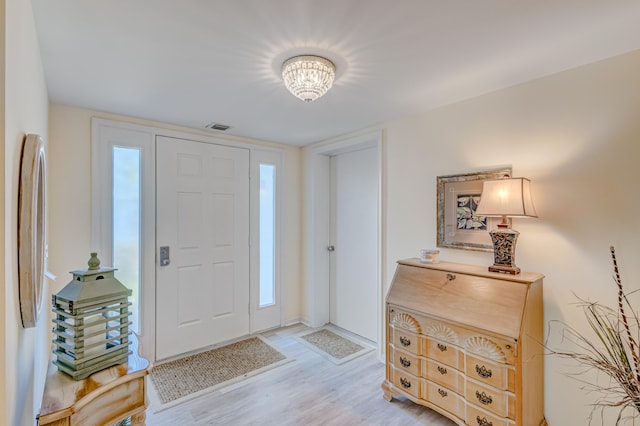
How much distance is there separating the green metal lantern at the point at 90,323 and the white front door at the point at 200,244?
152 cm

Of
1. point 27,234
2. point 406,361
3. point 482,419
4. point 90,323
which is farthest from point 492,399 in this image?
point 27,234

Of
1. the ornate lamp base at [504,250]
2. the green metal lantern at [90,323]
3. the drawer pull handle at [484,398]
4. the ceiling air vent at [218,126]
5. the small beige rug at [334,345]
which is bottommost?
the small beige rug at [334,345]

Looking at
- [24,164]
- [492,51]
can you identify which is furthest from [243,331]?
[492,51]

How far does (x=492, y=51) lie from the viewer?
5.31 feet

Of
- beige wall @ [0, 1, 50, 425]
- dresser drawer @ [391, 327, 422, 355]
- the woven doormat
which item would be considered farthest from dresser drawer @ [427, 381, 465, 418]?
beige wall @ [0, 1, 50, 425]

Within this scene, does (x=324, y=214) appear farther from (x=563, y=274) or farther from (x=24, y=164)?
(x=24, y=164)

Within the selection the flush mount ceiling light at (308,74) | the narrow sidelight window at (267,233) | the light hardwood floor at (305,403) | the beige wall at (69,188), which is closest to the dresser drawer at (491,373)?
the light hardwood floor at (305,403)

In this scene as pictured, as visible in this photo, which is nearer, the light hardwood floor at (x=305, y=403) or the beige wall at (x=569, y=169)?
the beige wall at (x=569, y=169)

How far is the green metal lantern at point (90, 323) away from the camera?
1.30m

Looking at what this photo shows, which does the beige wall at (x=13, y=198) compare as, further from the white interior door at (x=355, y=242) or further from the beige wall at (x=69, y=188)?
the white interior door at (x=355, y=242)

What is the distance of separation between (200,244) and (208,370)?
1.14 metres

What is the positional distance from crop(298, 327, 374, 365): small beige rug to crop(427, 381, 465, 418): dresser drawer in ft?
3.19

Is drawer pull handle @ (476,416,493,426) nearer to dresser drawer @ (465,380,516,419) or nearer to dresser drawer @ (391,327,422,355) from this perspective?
dresser drawer @ (465,380,516,419)

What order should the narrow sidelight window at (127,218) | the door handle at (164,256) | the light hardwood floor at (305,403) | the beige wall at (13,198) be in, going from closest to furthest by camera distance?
1. the beige wall at (13,198)
2. the light hardwood floor at (305,403)
3. the narrow sidelight window at (127,218)
4. the door handle at (164,256)
